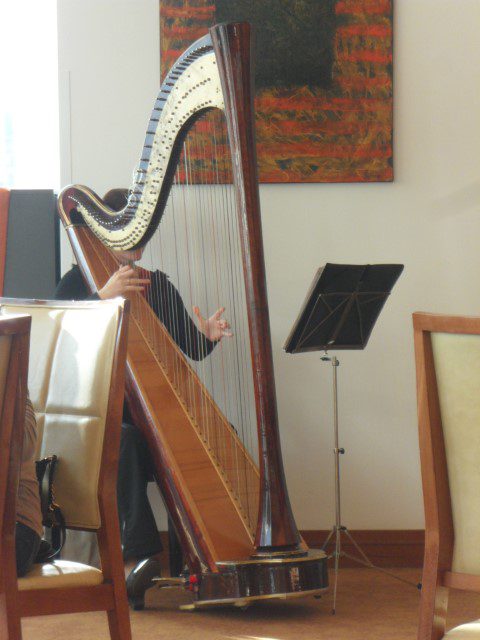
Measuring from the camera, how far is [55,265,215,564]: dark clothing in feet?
9.89

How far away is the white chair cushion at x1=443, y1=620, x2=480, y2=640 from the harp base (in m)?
1.21

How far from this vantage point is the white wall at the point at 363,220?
3656mm

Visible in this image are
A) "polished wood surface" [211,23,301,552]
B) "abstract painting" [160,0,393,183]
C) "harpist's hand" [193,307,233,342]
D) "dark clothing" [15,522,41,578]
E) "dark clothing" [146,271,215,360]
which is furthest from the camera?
"abstract painting" [160,0,393,183]

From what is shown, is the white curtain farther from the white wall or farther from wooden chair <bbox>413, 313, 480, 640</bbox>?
wooden chair <bbox>413, 313, 480, 640</bbox>

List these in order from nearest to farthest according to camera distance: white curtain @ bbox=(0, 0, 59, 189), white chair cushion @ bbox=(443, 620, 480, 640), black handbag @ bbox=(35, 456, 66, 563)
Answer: white chair cushion @ bbox=(443, 620, 480, 640) → black handbag @ bbox=(35, 456, 66, 563) → white curtain @ bbox=(0, 0, 59, 189)

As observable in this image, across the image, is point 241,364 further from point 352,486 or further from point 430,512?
point 430,512

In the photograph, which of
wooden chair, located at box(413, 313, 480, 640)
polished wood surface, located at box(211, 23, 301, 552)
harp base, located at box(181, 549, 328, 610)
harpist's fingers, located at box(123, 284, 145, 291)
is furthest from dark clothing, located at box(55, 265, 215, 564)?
wooden chair, located at box(413, 313, 480, 640)

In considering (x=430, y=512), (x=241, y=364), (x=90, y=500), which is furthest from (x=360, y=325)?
(x=430, y=512)

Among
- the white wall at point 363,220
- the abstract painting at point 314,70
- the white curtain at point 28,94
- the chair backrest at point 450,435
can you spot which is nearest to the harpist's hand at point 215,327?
the white wall at point 363,220

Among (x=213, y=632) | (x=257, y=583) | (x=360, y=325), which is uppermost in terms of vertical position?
(x=360, y=325)

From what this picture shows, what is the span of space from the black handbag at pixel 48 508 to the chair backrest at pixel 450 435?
0.79m

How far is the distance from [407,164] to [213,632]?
184 cm

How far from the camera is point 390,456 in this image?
369 centimetres

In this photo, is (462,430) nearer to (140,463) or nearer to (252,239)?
(252,239)
